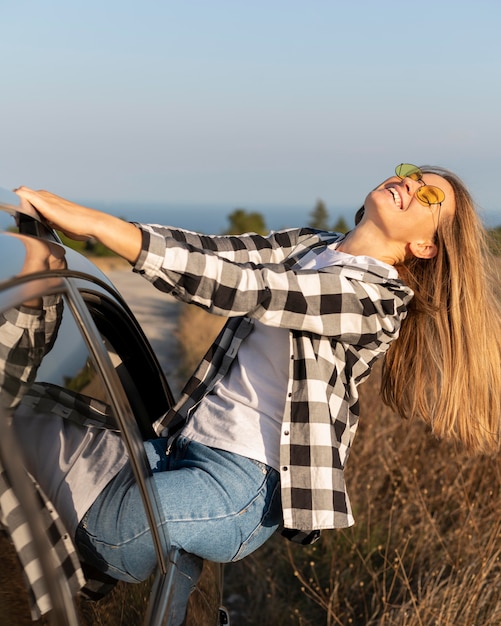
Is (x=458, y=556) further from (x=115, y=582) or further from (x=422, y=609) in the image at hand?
(x=115, y=582)

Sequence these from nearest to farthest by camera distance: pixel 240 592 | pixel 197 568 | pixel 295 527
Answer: pixel 197 568 < pixel 295 527 < pixel 240 592

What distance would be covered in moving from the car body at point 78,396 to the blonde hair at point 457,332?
888 mm

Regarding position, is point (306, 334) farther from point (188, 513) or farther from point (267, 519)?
point (188, 513)

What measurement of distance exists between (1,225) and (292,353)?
3.11ft

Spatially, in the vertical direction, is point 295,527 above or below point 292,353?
below

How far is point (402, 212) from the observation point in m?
2.52

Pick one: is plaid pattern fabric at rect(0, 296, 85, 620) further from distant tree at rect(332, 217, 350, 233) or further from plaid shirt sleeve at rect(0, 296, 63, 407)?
distant tree at rect(332, 217, 350, 233)

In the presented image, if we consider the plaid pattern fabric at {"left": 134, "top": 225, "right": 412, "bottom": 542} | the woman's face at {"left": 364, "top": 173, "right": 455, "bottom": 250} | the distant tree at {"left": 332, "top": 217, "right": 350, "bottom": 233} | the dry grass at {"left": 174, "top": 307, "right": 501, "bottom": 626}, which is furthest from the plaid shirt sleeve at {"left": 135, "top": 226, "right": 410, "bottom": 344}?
the distant tree at {"left": 332, "top": 217, "right": 350, "bottom": 233}

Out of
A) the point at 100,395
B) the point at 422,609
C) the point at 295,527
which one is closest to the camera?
the point at 100,395

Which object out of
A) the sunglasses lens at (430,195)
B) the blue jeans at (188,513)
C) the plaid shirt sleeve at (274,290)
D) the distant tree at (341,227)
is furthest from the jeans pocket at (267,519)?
the distant tree at (341,227)

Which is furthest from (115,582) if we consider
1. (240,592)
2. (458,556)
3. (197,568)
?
(240,592)

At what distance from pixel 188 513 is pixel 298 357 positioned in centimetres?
52

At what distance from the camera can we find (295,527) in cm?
212

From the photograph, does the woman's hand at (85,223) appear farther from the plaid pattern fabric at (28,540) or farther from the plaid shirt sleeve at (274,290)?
the plaid pattern fabric at (28,540)
